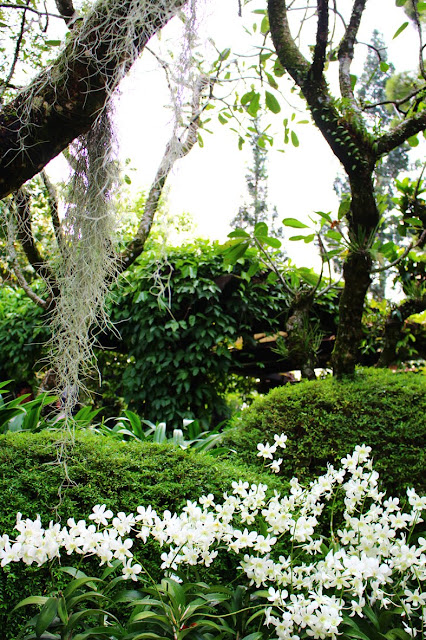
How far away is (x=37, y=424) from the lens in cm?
227

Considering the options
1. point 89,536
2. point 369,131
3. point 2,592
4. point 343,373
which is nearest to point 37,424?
point 2,592

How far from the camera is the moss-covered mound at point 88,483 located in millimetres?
1241

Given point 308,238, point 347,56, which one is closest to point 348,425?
point 308,238

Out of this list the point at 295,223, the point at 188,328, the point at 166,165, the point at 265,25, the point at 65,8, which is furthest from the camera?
the point at 188,328

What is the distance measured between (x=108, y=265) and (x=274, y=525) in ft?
3.08

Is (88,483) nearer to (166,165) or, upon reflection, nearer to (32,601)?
(32,601)

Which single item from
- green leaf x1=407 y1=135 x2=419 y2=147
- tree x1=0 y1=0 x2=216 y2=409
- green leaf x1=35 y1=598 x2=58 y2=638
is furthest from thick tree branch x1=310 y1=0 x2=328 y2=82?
green leaf x1=35 y1=598 x2=58 y2=638

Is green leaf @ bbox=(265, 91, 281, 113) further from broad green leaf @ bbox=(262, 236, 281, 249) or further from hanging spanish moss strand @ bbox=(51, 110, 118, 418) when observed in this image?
hanging spanish moss strand @ bbox=(51, 110, 118, 418)

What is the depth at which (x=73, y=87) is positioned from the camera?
1.15 m

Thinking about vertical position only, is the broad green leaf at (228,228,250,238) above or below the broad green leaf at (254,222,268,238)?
below

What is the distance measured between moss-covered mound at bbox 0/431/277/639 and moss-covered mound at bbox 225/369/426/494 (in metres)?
0.37

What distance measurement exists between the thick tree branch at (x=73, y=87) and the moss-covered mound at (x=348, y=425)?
1542mm

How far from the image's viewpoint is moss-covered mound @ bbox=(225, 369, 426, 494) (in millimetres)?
1934

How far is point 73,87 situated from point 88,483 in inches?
46.5
